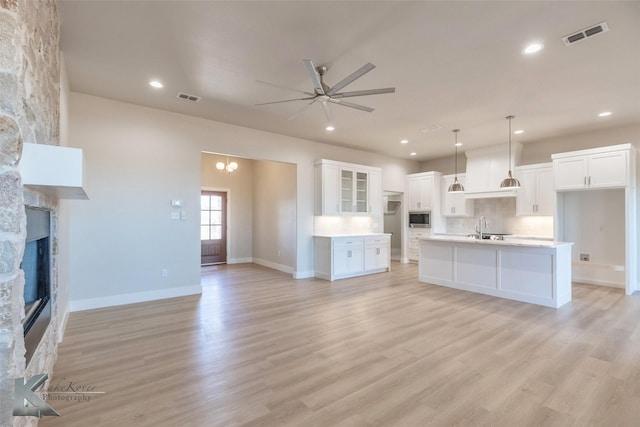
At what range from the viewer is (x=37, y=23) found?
1.80m

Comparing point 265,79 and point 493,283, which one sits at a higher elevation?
point 265,79

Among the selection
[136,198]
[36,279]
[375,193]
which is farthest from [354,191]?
[36,279]

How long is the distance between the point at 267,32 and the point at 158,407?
3.13 m

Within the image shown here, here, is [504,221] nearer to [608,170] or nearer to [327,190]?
[608,170]

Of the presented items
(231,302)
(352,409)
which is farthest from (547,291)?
(231,302)

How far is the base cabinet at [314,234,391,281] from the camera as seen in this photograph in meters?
6.29

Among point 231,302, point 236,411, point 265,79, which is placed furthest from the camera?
point 231,302

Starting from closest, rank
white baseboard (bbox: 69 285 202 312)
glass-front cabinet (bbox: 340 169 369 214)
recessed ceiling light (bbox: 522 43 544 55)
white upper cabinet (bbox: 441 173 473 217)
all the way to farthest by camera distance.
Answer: recessed ceiling light (bbox: 522 43 544 55) < white baseboard (bbox: 69 285 202 312) < glass-front cabinet (bbox: 340 169 369 214) < white upper cabinet (bbox: 441 173 473 217)


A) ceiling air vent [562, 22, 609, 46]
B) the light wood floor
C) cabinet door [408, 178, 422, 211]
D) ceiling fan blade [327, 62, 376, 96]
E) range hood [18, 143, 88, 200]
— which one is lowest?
the light wood floor

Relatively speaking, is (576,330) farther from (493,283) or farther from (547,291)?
(493,283)

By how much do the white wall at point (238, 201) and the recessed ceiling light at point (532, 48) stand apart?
275 inches

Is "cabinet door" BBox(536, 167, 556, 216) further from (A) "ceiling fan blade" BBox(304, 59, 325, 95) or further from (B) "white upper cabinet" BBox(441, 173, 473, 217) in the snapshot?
(A) "ceiling fan blade" BBox(304, 59, 325, 95)

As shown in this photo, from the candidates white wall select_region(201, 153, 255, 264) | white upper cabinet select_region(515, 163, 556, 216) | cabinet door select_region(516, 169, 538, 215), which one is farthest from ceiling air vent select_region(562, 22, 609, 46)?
white wall select_region(201, 153, 255, 264)

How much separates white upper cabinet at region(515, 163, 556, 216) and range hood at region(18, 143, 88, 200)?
7.39m
